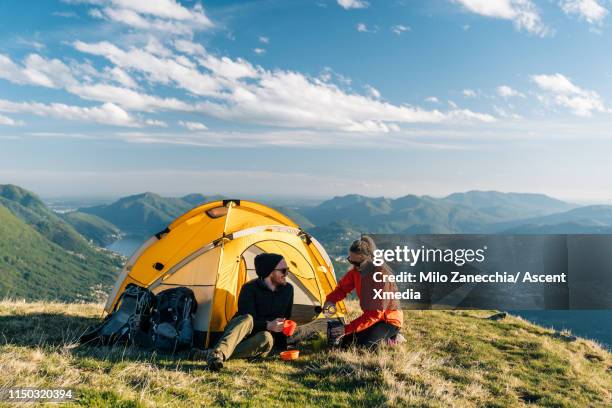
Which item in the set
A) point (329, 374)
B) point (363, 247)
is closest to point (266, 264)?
point (363, 247)

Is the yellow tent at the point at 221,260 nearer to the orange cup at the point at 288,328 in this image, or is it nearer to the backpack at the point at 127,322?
the backpack at the point at 127,322

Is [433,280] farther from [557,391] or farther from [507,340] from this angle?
[557,391]

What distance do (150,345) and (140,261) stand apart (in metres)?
3.59

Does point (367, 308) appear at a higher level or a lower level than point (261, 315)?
higher

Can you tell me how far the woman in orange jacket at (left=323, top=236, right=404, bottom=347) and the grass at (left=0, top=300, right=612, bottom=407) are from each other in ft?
1.74

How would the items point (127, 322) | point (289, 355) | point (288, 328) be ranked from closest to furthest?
1. point (289, 355)
2. point (288, 328)
3. point (127, 322)

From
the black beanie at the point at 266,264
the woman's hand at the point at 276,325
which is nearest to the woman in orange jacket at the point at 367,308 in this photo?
the woman's hand at the point at 276,325

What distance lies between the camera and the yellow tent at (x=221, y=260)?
1191 cm

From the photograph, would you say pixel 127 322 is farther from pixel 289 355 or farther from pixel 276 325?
pixel 289 355

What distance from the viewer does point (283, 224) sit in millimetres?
13891

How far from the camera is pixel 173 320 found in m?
11.0

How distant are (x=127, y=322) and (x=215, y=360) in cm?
321

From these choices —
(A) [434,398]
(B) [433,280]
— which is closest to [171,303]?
(A) [434,398]

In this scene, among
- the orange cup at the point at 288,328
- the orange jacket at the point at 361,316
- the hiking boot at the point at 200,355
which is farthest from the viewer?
the orange jacket at the point at 361,316
